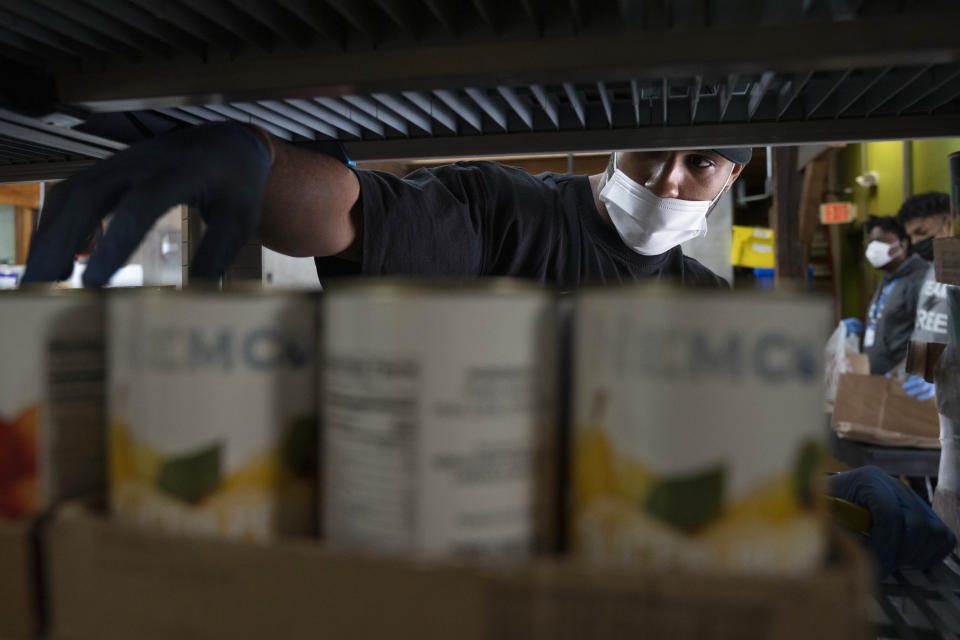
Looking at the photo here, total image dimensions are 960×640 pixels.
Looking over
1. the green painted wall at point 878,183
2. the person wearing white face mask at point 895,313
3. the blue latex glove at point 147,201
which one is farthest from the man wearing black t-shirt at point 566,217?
the green painted wall at point 878,183

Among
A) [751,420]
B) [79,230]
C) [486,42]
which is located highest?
[486,42]

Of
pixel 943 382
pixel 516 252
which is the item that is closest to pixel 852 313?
pixel 943 382

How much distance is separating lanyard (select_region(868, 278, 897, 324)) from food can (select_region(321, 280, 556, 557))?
4.67 m

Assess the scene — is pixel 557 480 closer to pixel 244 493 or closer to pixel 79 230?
pixel 244 493

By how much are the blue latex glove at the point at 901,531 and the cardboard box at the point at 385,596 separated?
0.62m

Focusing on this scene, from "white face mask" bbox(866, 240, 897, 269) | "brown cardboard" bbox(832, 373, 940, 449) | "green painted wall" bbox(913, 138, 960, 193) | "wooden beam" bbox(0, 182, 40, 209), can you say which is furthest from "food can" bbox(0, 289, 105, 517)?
"green painted wall" bbox(913, 138, 960, 193)

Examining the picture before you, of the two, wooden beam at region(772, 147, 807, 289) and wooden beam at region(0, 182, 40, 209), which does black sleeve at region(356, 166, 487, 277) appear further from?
wooden beam at region(772, 147, 807, 289)

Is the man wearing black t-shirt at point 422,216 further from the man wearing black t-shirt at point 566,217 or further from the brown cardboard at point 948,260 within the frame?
the brown cardboard at point 948,260

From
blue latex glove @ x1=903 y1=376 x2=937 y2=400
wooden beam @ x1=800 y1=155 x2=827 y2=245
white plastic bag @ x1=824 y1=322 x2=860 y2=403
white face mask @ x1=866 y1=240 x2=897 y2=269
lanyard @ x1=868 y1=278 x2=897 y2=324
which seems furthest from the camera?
wooden beam @ x1=800 y1=155 x2=827 y2=245

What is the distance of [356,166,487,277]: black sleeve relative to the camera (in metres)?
1.09

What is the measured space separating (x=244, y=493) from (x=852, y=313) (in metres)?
8.83

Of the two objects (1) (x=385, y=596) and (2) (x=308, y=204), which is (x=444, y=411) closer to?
(1) (x=385, y=596)

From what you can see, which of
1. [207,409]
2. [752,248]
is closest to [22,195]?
[207,409]

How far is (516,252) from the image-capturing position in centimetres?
144
